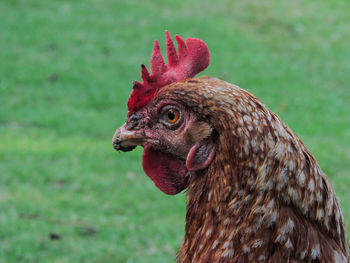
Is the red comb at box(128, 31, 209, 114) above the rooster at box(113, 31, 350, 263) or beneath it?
above

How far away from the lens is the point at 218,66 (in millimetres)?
11750

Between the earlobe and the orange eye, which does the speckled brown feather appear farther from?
the orange eye

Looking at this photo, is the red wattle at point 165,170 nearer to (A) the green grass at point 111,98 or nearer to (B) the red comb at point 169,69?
(B) the red comb at point 169,69

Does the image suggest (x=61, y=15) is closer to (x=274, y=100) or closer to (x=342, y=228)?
(x=274, y=100)

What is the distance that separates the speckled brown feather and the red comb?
1.39 ft

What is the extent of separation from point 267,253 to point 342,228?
39cm

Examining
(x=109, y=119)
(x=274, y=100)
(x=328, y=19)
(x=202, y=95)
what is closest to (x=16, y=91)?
(x=109, y=119)

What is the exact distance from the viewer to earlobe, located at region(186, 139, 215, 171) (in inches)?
93.7

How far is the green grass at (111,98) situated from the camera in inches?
239

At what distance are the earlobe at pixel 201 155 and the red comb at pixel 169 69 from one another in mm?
443

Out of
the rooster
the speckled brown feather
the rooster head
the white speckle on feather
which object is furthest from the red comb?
the white speckle on feather

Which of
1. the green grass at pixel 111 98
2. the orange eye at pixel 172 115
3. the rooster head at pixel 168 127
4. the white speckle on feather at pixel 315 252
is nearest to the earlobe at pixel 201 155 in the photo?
the rooster head at pixel 168 127

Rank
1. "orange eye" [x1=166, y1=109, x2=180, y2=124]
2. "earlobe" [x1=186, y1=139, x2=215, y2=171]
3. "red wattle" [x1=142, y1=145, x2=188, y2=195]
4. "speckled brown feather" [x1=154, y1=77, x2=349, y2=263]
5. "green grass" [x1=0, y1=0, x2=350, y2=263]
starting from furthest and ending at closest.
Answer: "green grass" [x1=0, y1=0, x2=350, y2=263] < "red wattle" [x1=142, y1=145, x2=188, y2=195] < "orange eye" [x1=166, y1=109, x2=180, y2=124] < "earlobe" [x1=186, y1=139, x2=215, y2=171] < "speckled brown feather" [x1=154, y1=77, x2=349, y2=263]

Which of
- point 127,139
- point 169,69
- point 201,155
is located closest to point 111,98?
point 169,69
